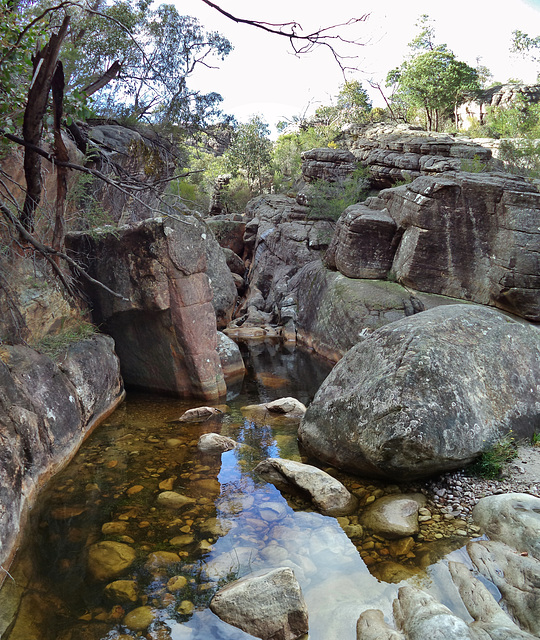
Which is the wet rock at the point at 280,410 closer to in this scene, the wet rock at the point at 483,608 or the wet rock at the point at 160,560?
the wet rock at the point at 160,560

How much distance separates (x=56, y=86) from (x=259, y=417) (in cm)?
535

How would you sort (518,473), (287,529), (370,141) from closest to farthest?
(287,529), (518,473), (370,141)

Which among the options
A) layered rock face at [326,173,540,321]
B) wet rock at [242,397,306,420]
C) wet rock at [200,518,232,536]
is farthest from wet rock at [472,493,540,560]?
layered rock face at [326,173,540,321]

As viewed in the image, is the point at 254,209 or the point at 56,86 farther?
the point at 254,209

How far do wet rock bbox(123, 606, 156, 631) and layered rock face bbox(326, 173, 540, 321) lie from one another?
804 centimetres

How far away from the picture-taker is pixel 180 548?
4000 millimetres

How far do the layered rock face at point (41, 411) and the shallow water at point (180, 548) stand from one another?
9.4 inches

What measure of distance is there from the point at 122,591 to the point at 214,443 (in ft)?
8.34

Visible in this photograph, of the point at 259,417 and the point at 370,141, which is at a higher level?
the point at 370,141

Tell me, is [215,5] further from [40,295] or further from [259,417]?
[259,417]

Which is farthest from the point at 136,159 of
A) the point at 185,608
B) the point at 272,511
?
the point at 185,608

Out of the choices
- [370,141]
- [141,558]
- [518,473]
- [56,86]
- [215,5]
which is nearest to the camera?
[215,5]

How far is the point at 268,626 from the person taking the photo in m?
3.12

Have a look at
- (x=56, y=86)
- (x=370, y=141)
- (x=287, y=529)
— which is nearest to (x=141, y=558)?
(x=287, y=529)
